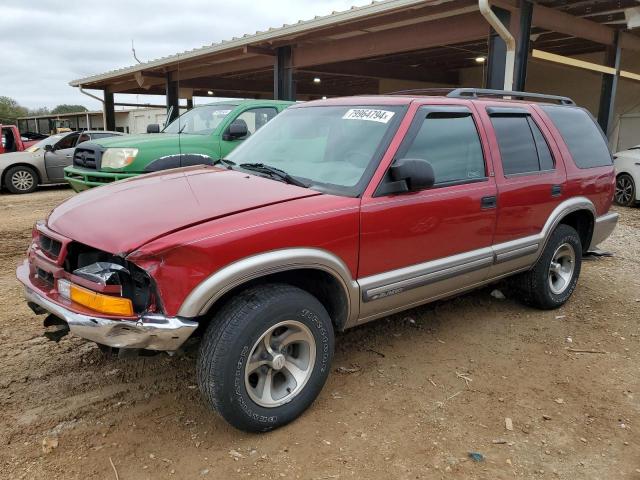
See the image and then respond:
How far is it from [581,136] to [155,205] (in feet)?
13.0

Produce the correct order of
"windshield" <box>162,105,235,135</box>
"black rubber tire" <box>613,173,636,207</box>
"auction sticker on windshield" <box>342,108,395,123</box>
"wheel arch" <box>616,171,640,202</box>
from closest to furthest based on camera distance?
"auction sticker on windshield" <box>342,108,395,123</box>
"windshield" <box>162,105,235,135</box>
"wheel arch" <box>616,171,640,202</box>
"black rubber tire" <box>613,173,636,207</box>

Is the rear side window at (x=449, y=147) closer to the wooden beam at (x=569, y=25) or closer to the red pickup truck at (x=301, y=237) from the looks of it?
the red pickup truck at (x=301, y=237)

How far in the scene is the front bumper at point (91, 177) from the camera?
6805 millimetres

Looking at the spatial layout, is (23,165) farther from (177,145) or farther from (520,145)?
(520,145)

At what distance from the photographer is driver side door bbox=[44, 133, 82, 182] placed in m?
12.8

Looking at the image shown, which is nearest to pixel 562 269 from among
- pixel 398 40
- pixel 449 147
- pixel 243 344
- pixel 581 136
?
pixel 581 136

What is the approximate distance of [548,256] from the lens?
452 centimetres

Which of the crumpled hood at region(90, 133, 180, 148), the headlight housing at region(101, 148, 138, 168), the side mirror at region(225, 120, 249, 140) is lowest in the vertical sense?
the headlight housing at region(101, 148, 138, 168)

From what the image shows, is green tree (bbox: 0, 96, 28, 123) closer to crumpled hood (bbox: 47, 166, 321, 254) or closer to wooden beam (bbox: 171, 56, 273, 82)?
wooden beam (bbox: 171, 56, 273, 82)

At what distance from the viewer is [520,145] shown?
4.20 m

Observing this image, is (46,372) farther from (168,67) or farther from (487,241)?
(168,67)

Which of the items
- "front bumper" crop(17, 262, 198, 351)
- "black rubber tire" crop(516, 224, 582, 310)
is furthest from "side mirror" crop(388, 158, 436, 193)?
"black rubber tire" crop(516, 224, 582, 310)

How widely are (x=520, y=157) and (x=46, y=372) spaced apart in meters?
3.81

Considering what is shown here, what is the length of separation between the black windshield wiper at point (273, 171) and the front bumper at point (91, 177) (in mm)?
3644
